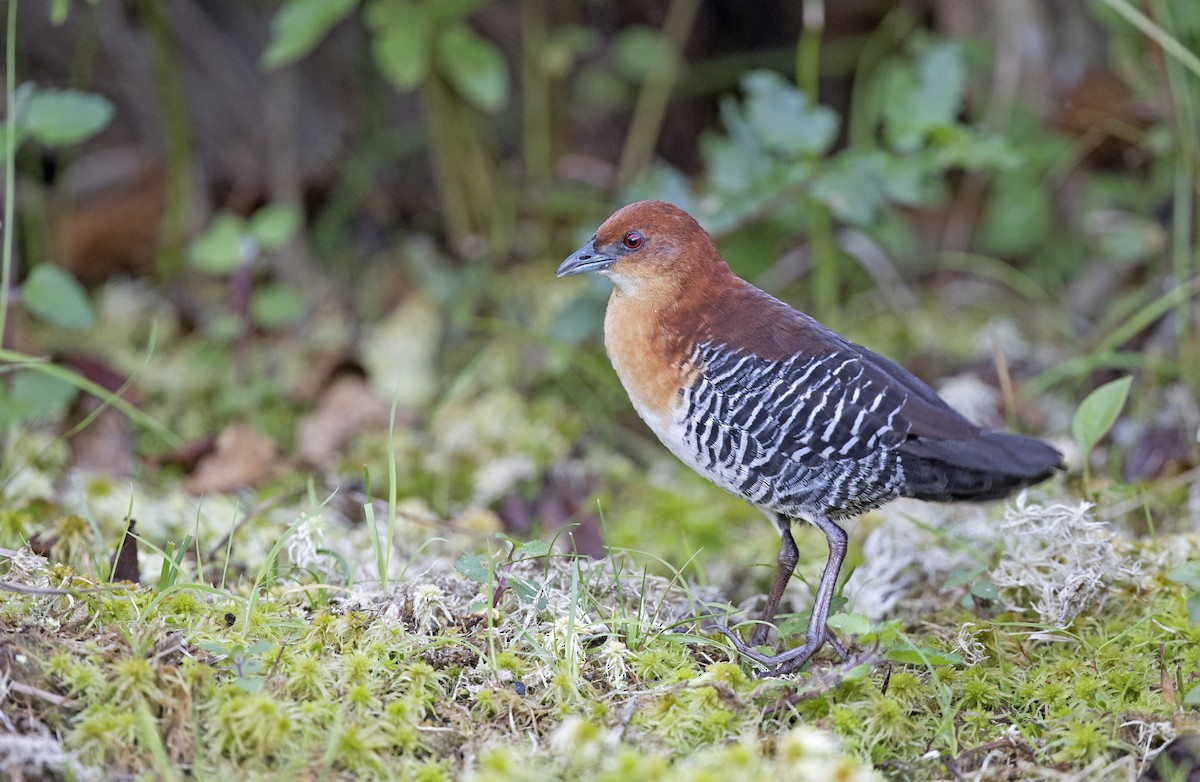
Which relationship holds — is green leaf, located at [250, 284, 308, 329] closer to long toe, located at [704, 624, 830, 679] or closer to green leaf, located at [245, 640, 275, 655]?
green leaf, located at [245, 640, 275, 655]

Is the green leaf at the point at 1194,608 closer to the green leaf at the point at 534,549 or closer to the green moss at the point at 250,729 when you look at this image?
the green leaf at the point at 534,549

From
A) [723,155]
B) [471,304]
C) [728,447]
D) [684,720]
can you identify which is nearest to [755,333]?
[728,447]

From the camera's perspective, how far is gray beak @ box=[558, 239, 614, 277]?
349 centimetres

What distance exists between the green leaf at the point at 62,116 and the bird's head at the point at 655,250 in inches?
65.6

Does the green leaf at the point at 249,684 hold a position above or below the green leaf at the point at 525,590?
below

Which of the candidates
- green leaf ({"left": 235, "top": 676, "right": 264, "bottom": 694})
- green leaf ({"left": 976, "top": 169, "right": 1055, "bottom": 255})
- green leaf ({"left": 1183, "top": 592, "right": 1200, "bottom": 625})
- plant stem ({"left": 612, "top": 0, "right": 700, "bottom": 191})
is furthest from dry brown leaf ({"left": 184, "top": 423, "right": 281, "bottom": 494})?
green leaf ({"left": 976, "top": 169, "right": 1055, "bottom": 255})

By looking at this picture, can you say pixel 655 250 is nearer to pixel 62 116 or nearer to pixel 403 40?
pixel 62 116

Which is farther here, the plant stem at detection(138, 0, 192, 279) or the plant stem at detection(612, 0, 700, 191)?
the plant stem at detection(612, 0, 700, 191)

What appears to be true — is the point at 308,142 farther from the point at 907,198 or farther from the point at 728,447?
the point at 728,447

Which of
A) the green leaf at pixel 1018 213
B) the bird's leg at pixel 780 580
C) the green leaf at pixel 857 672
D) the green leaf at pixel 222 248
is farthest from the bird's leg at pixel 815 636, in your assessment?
the green leaf at pixel 1018 213

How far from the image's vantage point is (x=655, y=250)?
11.2 ft

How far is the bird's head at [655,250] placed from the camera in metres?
3.39

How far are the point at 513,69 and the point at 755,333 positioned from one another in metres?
4.28

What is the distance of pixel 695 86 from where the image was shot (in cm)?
693
